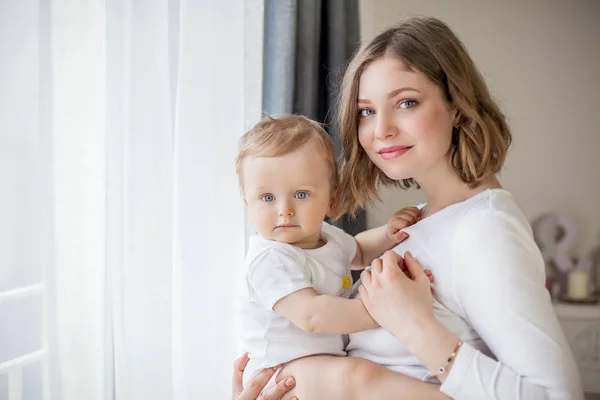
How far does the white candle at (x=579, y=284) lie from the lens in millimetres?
2855

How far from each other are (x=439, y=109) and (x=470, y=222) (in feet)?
0.94

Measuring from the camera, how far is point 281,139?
49.0 inches

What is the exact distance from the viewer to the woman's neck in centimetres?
132

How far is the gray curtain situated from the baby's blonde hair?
0.35 m

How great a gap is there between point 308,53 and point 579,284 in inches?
78.0

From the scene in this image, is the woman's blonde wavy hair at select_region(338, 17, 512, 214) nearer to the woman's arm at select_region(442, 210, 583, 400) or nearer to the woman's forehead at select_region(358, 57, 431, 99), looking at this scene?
the woman's forehead at select_region(358, 57, 431, 99)

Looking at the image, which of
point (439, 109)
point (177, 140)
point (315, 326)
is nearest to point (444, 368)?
point (315, 326)

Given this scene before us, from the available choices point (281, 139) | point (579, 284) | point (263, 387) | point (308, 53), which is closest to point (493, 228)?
point (281, 139)

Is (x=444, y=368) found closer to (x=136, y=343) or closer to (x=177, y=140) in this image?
(x=136, y=343)

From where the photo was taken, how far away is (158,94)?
1238 mm

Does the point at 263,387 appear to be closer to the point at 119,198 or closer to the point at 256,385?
the point at 256,385

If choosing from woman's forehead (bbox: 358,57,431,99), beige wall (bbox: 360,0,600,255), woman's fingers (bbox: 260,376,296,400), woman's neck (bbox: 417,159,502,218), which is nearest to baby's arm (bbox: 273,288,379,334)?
woman's fingers (bbox: 260,376,296,400)

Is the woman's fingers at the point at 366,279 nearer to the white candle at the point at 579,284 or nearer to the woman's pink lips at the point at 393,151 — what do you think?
the woman's pink lips at the point at 393,151

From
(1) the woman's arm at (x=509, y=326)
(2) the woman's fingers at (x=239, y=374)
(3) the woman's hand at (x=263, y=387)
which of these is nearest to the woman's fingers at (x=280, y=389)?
(3) the woman's hand at (x=263, y=387)
